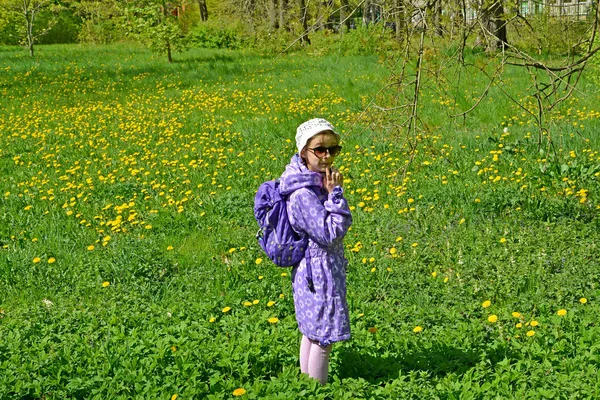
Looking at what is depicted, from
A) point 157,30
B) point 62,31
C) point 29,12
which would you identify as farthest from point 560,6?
point 62,31

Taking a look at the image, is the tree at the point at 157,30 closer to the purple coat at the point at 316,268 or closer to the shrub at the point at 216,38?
the shrub at the point at 216,38

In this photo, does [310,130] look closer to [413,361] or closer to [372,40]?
[413,361]

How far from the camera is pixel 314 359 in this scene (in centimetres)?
292

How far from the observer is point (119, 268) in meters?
4.65

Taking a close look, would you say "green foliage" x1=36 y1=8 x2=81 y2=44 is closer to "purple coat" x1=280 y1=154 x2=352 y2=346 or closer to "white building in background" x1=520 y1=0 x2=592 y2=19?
"white building in background" x1=520 y1=0 x2=592 y2=19

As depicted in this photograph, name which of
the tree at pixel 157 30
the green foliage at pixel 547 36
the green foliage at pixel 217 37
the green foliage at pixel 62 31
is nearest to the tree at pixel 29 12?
the tree at pixel 157 30

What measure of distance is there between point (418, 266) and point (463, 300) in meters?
0.53

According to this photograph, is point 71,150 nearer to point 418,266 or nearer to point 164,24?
point 418,266

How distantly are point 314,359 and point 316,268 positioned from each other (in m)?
0.44

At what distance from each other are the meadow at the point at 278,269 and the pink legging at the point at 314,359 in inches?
A: 2.7

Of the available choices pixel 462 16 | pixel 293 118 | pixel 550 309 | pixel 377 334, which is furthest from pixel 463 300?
pixel 293 118

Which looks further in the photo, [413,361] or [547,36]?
[547,36]

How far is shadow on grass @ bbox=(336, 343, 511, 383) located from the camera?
323cm

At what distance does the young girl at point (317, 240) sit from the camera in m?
2.70
